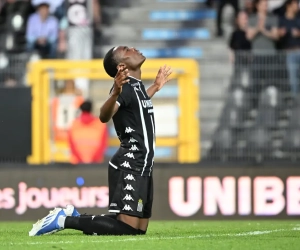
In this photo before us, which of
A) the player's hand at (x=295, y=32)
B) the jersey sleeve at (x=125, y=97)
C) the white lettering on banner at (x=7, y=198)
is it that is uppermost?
the player's hand at (x=295, y=32)

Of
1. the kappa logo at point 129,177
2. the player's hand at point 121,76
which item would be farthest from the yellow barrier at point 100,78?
the player's hand at point 121,76

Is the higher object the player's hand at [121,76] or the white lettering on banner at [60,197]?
the player's hand at [121,76]

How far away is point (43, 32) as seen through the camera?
18922 millimetres

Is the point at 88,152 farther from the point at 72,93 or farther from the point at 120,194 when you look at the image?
the point at 120,194

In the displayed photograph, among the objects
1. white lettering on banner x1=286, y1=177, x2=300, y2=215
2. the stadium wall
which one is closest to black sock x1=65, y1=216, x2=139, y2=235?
the stadium wall

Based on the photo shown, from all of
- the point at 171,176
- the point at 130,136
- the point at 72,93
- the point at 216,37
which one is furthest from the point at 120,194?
the point at 216,37

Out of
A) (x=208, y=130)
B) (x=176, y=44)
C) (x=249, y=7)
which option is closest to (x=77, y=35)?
(x=176, y=44)

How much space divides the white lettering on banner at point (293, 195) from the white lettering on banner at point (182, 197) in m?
1.22

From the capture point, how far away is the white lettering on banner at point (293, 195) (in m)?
14.5

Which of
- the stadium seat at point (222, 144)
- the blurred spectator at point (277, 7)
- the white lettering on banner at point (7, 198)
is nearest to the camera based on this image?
the white lettering on banner at point (7, 198)

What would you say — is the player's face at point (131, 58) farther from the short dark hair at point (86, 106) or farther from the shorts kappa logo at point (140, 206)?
the short dark hair at point (86, 106)

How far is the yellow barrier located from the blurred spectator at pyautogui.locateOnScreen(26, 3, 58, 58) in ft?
9.20

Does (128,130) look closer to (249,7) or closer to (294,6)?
(294,6)

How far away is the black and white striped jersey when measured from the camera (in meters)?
9.88
